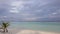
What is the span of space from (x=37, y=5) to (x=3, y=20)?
42.7 inches

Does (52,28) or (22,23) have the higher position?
(22,23)

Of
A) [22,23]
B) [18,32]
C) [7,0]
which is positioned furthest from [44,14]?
[7,0]

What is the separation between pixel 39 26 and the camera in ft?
11.1

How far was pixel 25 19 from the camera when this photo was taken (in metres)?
3.40

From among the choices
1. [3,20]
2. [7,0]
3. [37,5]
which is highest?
[7,0]

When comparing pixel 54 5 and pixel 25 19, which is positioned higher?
pixel 54 5

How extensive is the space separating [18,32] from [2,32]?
0.45m

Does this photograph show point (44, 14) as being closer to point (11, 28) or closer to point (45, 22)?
point (45, 22)

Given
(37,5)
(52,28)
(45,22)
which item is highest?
(37,5)

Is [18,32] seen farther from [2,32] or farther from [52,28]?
[52,28]

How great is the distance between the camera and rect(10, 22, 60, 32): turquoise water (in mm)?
3328

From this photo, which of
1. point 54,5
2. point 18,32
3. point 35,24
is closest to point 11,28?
point 18,32

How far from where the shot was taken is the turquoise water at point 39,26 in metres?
3.33

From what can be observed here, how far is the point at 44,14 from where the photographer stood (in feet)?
11.0
